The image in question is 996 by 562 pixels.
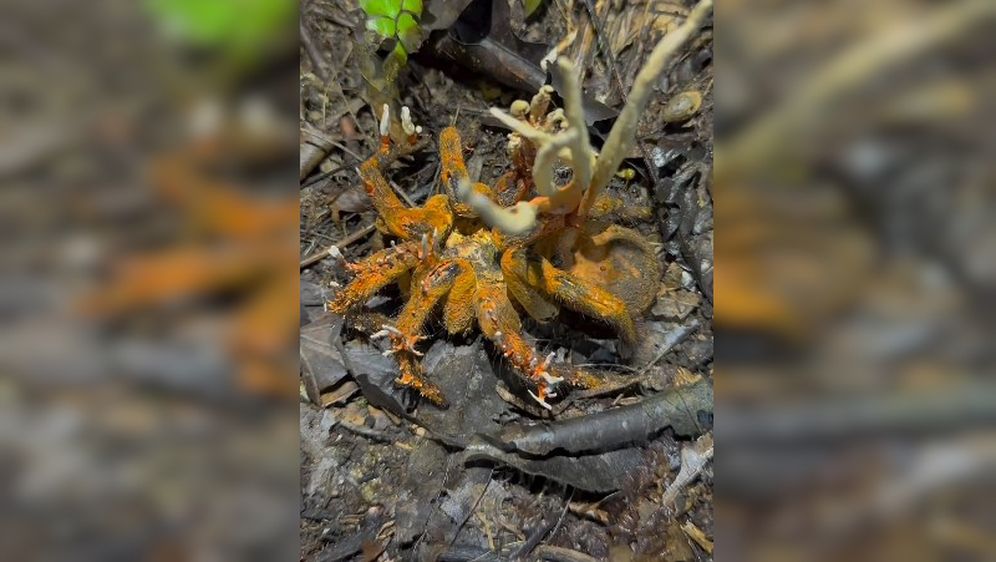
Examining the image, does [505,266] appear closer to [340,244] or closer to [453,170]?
[453,170]

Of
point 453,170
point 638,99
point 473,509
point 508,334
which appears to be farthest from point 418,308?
point 638,99

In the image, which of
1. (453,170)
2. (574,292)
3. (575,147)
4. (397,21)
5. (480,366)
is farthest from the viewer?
(480,366)

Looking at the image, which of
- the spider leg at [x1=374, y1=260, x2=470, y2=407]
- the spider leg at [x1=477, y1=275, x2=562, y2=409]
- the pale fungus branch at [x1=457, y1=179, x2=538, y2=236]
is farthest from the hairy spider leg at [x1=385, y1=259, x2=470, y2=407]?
the pale fungus branch at [x1=457, y1=179, x2=538, y2=236]

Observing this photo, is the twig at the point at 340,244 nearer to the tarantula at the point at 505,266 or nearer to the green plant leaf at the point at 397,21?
the tarantula at the point at 505,266
